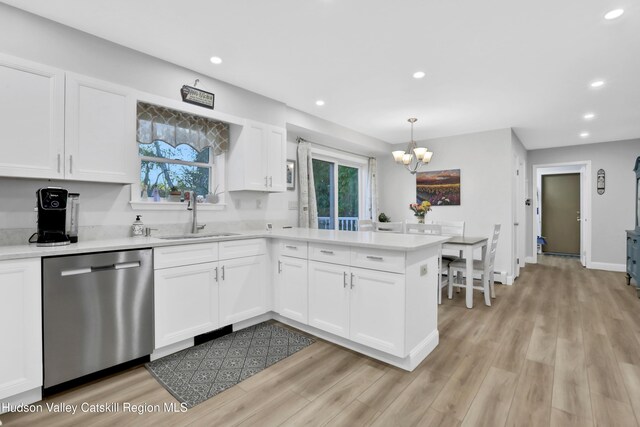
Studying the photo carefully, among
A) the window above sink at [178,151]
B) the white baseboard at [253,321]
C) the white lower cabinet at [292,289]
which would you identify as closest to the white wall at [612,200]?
the white lower cabinet at [292,289]

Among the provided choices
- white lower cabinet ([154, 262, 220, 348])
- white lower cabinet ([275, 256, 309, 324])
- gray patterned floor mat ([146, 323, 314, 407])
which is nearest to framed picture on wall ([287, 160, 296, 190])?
white lower cabinet ([275, 256, 309, 324])

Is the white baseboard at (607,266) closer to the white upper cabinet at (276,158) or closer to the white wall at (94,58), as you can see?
the white upper cabinet at (276,158)

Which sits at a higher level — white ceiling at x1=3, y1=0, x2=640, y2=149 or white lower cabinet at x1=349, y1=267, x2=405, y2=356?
white ceiling at x1=3, y1=0, x2=640, y2=149

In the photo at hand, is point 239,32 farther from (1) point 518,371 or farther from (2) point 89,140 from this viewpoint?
(1) point 518,371

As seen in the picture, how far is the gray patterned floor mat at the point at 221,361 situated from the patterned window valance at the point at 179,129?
185 cm

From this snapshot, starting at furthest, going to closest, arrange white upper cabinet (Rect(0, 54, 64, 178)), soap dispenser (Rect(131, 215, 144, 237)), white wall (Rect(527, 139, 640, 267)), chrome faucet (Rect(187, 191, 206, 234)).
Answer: white wall (Rect(527, 139, 640, 267)), chrome faucet (Rect(187, 191, 206, 234)), soap dispenser (Rect(131, 215, 144, 237)), white upper cabinet (Rect(0, 54, 64, 178))

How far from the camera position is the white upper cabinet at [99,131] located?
216cm

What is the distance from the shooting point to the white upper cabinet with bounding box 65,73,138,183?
2164mm

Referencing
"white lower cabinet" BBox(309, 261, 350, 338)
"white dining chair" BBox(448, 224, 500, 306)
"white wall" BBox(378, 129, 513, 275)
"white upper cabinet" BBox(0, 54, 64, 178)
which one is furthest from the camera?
"white wall" BBox(378, 129, 513, 275)

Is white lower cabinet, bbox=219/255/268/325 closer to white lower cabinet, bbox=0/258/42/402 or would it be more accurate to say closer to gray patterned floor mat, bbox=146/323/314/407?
gray patterned floor mat, bbox=146/323/314/407

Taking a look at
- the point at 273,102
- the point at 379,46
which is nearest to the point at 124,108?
the point at 273,102

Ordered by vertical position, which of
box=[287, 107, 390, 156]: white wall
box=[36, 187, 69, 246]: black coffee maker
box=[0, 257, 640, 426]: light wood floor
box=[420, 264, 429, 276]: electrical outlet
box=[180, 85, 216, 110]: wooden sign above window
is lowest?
box=[0, 257, 640, 426]: light wood floor

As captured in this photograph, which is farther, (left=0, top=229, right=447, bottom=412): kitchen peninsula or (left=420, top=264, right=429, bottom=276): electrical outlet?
(left=420, top=264, right=429, bottom=276): electrical outlet

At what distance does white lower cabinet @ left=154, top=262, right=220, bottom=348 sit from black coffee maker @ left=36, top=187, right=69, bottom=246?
682 mm
